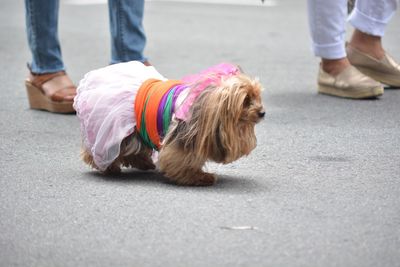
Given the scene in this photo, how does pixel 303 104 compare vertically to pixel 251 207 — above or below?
below

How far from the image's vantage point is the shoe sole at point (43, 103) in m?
5.34

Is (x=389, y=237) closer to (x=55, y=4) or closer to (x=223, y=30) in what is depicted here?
(x=55, y=4)

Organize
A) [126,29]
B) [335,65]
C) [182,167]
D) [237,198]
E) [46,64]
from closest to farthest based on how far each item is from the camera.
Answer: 1. [237,198]
2. [182,167]
3. [126,29]
4. [46,64]
5. [335,65]

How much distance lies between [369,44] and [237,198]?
8.78ft

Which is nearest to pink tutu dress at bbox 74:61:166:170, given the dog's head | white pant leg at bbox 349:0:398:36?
the dog's head

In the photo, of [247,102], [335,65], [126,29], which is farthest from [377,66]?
[247,102]

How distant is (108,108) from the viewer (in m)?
3.81

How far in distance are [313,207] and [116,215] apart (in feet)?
2.31

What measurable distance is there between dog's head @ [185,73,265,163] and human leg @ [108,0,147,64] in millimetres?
1659

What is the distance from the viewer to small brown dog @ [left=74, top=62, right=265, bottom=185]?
358 centimetres

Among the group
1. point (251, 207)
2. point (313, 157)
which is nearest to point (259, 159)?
point (313, 157)

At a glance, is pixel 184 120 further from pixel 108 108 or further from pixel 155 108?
pixel 108 108

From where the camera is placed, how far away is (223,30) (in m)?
8.73

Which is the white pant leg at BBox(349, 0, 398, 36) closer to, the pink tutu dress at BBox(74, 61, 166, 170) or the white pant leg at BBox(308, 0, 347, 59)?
the white pant leg at BBox(308, 0, 347, 59)
